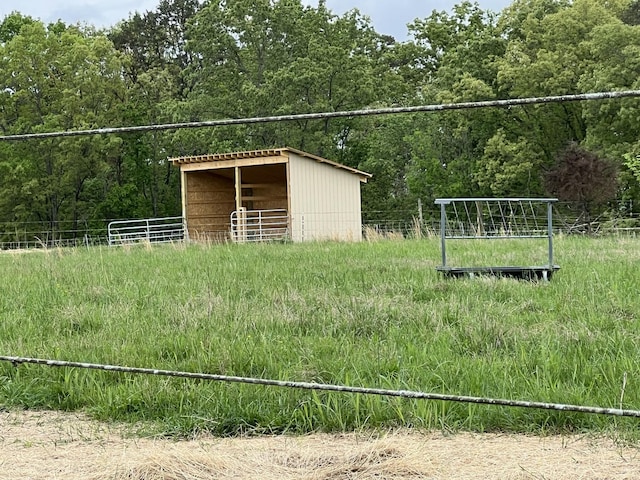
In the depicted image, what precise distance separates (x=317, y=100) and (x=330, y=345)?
86.2ft

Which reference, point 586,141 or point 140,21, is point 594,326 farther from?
point 140,21

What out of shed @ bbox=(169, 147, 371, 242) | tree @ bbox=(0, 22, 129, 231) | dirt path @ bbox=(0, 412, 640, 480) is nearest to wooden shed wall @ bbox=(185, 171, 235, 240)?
A: shed @ bbox=(169, 147, 371, 242)

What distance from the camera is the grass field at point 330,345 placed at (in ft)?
9.46

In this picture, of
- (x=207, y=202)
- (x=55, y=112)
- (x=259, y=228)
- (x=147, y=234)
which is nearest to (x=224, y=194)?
(x=207, y=202)


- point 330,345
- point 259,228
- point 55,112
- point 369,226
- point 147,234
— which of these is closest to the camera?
point 330,345

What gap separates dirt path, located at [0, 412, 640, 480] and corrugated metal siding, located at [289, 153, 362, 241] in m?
15.6

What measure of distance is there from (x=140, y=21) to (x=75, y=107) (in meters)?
7.91

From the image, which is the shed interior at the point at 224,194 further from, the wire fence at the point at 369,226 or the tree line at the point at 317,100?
the tree line at the point at 317,100

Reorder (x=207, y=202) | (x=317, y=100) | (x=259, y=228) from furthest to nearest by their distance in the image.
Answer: (x=317, y=100) → (x=207, y=202) → (x=259, y=228)

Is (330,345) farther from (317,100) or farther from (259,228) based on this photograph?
(317,100)

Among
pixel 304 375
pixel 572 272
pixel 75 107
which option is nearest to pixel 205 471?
pixel 304 375

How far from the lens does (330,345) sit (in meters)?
3.97

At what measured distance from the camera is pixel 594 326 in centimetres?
432

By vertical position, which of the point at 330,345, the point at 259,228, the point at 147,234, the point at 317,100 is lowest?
the point at 330,345
